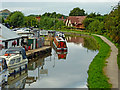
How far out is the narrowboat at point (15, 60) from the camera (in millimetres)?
20788

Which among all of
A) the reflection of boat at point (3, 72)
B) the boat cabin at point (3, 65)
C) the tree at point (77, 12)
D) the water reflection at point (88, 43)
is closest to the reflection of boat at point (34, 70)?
the reflection of boat at point (3, 72)

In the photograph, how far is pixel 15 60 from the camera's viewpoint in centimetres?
2152

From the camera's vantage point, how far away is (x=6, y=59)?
20766 millimetres

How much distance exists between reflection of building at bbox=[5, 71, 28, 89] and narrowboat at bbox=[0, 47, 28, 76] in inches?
18.6

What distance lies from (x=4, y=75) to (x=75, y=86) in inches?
223

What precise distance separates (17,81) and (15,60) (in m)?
2.08

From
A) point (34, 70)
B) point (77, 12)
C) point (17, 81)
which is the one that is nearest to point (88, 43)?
point (34, 70)

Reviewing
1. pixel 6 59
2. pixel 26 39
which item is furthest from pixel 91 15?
pixel 6 59

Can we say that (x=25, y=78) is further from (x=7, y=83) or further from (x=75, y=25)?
(x=75, y=25)

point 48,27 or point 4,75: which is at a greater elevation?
point 4,75

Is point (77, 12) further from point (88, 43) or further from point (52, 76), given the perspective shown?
point (52, 76)

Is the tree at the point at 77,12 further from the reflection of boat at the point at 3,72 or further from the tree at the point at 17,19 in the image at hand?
the reflection of boat at the point at 3,72

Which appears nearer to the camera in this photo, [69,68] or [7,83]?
[7,83]

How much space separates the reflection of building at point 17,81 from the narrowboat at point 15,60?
0.47 meters
